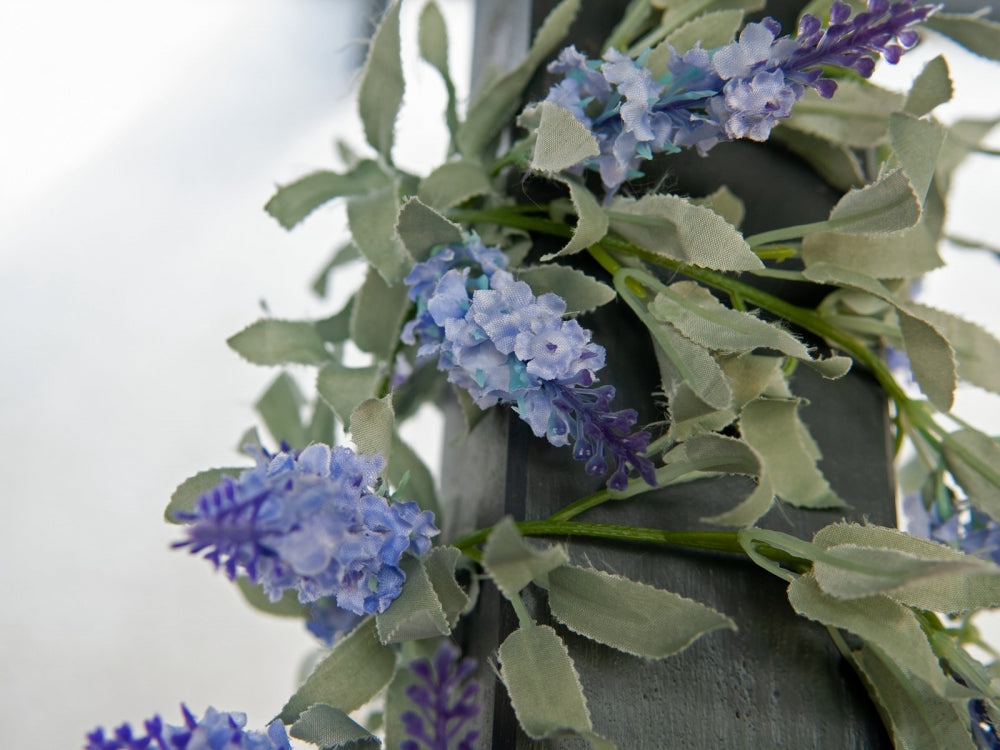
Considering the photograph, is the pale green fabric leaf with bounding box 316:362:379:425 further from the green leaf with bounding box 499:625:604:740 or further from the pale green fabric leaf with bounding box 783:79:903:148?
the pale green fabric leaf with bounding box 783:79:903:148

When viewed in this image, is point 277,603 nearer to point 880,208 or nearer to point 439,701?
point 439,701

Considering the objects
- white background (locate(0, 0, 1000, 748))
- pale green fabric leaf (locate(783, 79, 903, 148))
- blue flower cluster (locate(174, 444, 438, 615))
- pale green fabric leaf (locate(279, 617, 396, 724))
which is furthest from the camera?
white background (locate(0, 0, 1000, 748))

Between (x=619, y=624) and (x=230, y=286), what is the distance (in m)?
0.81

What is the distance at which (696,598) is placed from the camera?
420 mm

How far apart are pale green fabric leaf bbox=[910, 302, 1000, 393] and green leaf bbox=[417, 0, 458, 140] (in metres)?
0.28

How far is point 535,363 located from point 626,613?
107 millimetres

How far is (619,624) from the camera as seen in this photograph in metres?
0.37

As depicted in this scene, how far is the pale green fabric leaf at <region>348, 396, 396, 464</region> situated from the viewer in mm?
385

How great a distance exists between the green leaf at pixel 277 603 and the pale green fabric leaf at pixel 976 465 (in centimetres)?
35

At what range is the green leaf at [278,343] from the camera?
476 millimetres

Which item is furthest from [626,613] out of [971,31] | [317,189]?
[971,31]

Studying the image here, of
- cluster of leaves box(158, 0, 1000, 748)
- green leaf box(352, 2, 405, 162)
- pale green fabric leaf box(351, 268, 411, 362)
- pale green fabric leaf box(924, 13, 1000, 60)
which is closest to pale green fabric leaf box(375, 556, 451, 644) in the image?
cluster of leaves box(158, 0, 1000, 748)

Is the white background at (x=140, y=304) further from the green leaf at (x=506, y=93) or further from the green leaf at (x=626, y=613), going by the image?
the green leaf at (x=626, y=613)

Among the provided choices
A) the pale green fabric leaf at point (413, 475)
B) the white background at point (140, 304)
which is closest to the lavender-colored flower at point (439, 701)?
the pale green fabric leaf at point (413, 475)
